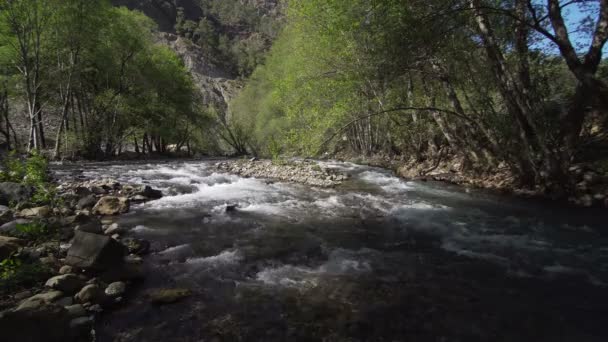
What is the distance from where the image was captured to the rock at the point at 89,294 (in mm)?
4320

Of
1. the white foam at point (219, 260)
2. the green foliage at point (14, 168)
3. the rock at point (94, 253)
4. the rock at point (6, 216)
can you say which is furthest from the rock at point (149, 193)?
the white foam at point (219, 260)

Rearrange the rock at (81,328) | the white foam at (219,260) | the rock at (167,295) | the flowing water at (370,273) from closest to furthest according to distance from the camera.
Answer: the rock at (81,328), the flowing water at (370,273), the rock at (167,295), the white foam at (219,260)

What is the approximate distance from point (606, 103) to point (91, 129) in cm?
3143

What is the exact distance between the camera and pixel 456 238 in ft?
25.1

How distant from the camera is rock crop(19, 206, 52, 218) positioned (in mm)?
7898

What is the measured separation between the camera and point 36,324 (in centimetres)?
332

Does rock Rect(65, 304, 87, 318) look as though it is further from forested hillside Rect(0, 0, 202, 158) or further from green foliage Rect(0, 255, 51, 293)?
forested hillside Rect(0, 0, 202, 158)

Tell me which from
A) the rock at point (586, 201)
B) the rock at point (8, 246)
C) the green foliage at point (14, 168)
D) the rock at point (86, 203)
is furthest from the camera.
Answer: the rock at point (586, 201)

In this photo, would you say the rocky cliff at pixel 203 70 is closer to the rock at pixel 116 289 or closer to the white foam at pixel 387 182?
the white foam at pixel 387 182

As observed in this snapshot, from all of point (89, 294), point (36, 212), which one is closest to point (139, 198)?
point (36, 212)

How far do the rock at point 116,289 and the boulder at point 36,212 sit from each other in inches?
196

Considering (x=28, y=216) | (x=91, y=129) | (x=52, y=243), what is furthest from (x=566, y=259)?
(x=91, y=129)

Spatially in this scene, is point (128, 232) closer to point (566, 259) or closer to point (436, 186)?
point (566, 259)

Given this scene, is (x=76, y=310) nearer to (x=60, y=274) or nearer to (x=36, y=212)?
(x=60, y=274)
